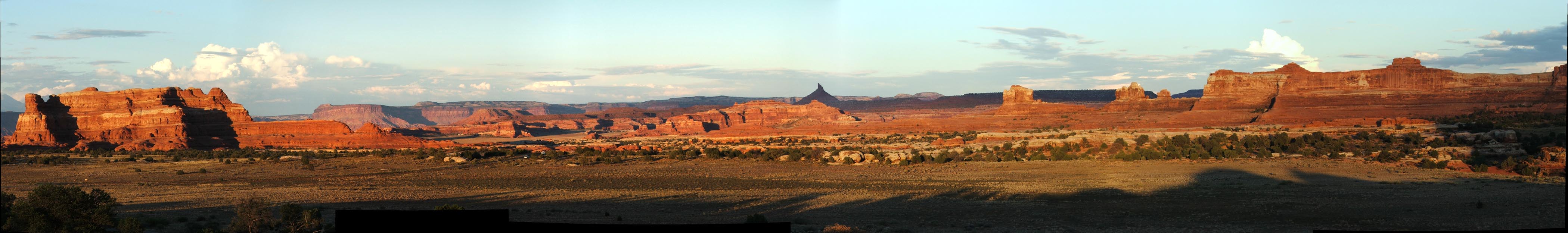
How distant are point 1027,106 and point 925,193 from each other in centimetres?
7560

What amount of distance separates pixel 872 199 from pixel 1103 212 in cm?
601

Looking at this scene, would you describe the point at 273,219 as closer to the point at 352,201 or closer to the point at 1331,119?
the point at 352,201

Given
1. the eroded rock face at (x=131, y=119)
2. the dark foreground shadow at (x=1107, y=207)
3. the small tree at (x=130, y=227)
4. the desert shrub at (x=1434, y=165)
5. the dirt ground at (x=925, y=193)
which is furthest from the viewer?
the eroded rock face at (x=131, y=119)

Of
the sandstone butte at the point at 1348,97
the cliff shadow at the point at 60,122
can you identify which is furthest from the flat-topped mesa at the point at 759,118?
the cliff shadow at the point at 60,122

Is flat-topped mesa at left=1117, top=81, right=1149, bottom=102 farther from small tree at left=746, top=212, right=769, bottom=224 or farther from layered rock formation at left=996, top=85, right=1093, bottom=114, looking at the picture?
small tree at left=746, top=212, right=769, bottom=224

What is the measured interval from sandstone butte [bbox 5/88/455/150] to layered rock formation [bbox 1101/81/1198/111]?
6349 centimetres

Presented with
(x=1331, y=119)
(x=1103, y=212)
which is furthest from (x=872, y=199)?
(x=1331, y=119)

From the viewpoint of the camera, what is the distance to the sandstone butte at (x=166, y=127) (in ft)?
209

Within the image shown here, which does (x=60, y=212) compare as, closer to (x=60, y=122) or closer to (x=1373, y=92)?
(x=60, y=122)

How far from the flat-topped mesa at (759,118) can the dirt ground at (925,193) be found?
81.2 meters

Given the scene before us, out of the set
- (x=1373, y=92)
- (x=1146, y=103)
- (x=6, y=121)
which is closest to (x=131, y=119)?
(x=6, y=121)

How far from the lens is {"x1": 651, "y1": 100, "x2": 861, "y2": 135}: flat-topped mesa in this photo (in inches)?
4761

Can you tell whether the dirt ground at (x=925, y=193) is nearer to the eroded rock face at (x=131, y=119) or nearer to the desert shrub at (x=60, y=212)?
the desert shrub at (x=60, y=212)

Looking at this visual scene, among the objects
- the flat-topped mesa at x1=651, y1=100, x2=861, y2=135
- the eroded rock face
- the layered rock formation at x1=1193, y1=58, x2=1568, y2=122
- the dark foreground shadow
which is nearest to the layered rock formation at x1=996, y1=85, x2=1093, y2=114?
the layered rock formation at x1=1193, y1=58, x2=1568, y2=122
